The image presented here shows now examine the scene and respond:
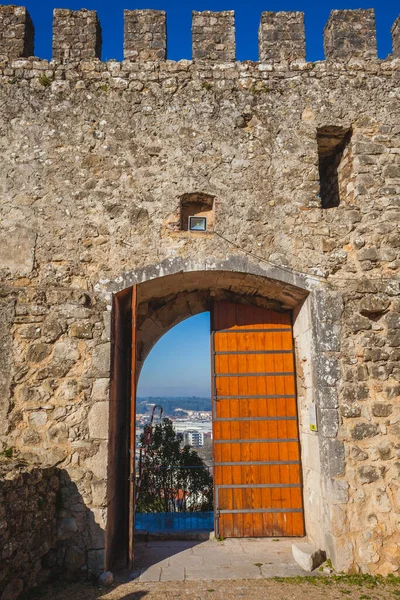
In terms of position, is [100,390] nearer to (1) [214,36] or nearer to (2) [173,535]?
(2) [173,535]

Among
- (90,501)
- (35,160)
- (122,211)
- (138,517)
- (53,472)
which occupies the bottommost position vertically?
(138,517)

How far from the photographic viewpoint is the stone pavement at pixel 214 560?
12.4ft

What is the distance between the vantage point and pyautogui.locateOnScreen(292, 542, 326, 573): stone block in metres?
3.81

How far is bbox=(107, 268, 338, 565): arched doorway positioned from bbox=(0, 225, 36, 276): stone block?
935mm

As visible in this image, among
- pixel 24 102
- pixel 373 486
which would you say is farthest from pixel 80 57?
pixel 373 486

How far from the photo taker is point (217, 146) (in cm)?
464

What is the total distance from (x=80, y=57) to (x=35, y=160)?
1246mm

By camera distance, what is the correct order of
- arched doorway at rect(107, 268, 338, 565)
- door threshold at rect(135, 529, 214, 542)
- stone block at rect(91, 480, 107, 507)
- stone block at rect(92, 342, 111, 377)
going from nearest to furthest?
stone block at rect(91, 480, 107, 507) < stone block at rect(92, 342, 111, 377) < arched doorway at rect(107, 268, 338, 565) < door threshold at rect(135, 529, 214, 542)

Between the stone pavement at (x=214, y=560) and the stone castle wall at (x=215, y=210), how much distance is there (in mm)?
414

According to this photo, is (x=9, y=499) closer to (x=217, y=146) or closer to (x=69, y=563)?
(x=69, y=563)

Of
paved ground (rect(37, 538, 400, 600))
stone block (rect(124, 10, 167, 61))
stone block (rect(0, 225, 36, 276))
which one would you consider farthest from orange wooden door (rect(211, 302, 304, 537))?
stone block (rect(124, 10, 167, 61))

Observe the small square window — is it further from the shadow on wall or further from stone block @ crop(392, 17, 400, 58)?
stone block @ crop(392, 17, 400, 58)

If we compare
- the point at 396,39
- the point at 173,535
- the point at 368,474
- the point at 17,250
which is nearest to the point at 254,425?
the point at 368,474

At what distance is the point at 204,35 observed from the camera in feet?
15.9
